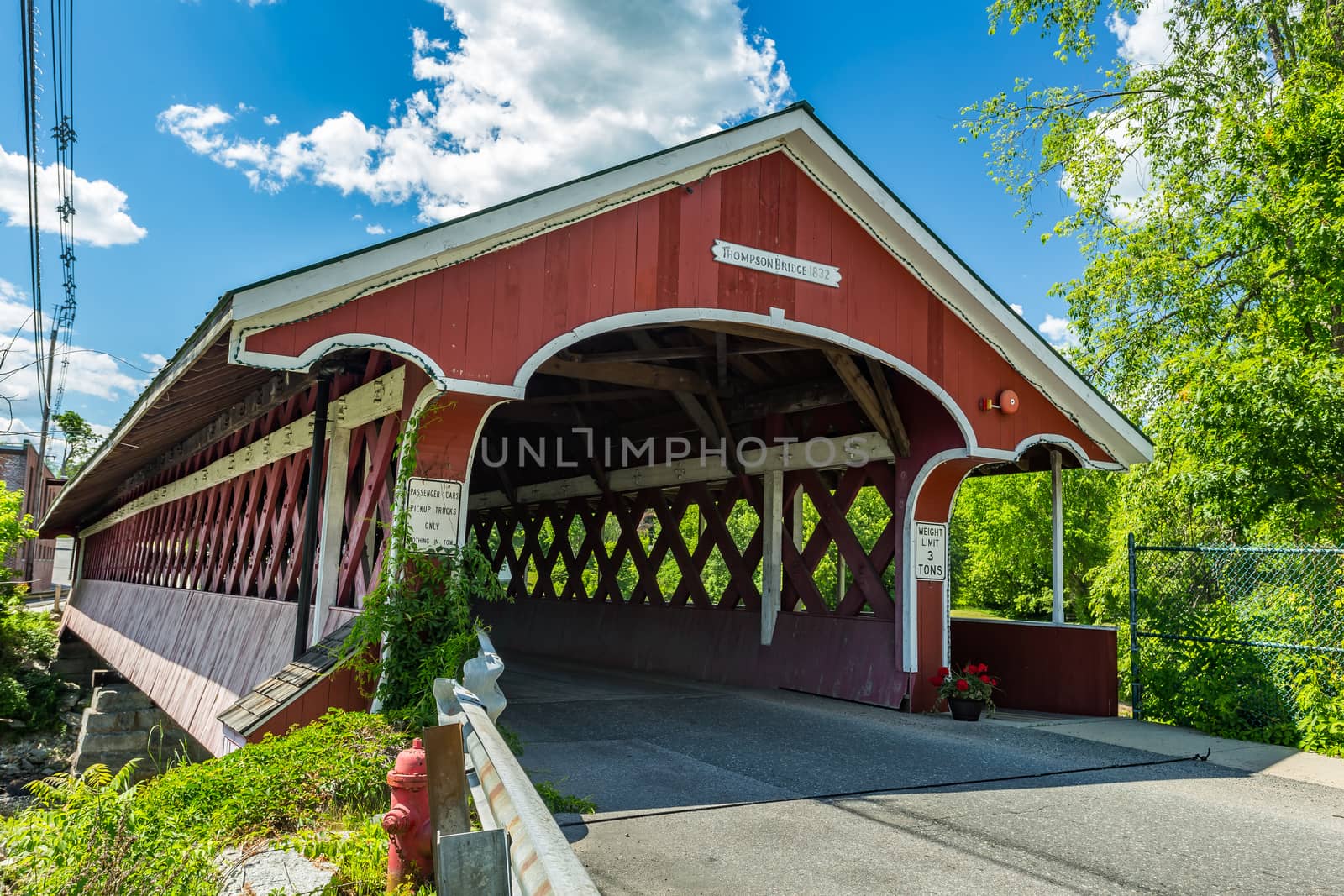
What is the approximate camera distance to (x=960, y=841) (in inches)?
188

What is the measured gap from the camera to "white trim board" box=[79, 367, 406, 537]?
7.40 m

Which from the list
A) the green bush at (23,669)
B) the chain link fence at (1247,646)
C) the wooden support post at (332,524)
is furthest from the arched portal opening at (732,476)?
the green bush at (23,669)

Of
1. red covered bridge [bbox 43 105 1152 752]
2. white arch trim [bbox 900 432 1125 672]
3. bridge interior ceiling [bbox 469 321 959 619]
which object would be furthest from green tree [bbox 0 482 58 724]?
white arch trim [bbox 900 432 1125 672]

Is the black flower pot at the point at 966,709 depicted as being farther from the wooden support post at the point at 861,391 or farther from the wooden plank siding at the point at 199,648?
the wooden plank siding at the point at 199,648

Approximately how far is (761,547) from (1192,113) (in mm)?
11477

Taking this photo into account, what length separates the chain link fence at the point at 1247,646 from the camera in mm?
7887

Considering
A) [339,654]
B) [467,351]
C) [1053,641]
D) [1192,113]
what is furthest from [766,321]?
[1192,113]

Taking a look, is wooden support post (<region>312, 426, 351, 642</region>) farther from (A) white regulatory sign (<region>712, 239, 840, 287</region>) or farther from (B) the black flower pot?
(B) the black flower pot

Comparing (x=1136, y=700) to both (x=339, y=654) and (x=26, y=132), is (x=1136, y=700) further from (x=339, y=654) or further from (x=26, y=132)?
(x=26, y=132)

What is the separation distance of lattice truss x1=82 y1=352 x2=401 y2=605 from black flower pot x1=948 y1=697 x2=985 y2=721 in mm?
5236

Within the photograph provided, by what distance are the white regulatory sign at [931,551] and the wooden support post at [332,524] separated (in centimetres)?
532

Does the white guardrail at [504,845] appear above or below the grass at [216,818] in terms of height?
above

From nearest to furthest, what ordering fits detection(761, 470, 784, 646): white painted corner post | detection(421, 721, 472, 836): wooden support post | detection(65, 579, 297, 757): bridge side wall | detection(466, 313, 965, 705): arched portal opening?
detection(421, 721, 472, 836): wooden support post < detection(65, 579, 297, 757): bridge side wall < detection(466, 313, 965, 705): arched portal opening < detection(761, 470, 784, 646): white painted corner post

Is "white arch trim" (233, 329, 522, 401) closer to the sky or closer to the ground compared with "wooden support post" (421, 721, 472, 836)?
closer to the sky
